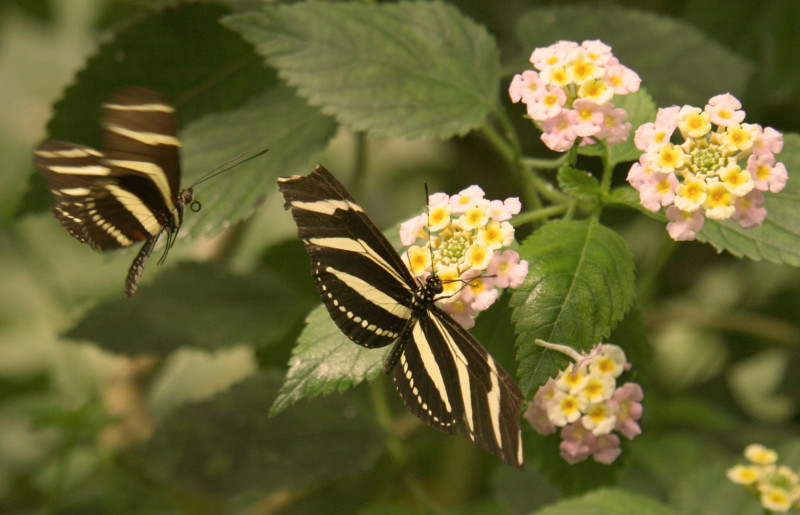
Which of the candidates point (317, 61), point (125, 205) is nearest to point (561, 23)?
point (317, 61)

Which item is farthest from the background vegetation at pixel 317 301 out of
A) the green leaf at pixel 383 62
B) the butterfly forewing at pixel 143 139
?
the butterfly forewing at pixel 143 139

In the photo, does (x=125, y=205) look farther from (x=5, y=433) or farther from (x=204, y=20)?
(x=5, y=433)

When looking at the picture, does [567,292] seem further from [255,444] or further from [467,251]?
[255,444]

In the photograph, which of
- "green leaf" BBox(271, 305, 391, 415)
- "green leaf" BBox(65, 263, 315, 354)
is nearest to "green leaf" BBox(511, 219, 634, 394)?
"green leaf" BBox(271, 305, 391, 415)

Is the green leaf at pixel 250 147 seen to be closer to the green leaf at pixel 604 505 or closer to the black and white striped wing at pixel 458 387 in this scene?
the black and white striped wing at pixel 458 387

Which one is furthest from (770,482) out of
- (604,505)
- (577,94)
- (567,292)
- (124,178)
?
(124,178)

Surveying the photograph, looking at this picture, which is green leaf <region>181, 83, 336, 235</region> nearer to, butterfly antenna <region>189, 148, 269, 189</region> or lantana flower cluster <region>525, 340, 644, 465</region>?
butterfly antenna <region>189, 148, 269, 189</region>
